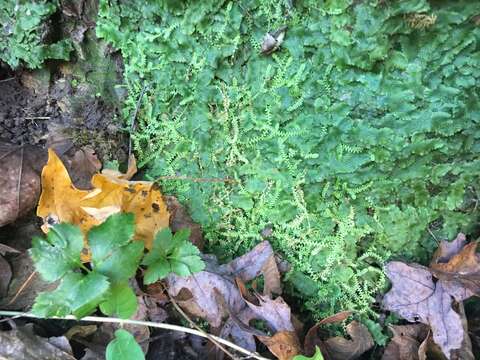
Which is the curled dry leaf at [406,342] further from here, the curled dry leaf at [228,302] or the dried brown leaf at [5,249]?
the dried brown leaf at [5,249]

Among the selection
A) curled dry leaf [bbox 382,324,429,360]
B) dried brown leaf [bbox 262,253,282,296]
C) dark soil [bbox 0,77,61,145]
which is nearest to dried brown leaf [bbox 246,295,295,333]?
dried brown leaf [bbox 262,253,282,296]

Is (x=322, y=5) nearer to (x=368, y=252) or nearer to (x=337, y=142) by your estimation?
(x=337, y=142)

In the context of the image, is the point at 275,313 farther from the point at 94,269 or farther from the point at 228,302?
the point at 94,269

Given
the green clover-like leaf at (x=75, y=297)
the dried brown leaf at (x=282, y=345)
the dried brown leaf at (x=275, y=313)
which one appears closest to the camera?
the green clover-like leaf at (x=75, y=297)

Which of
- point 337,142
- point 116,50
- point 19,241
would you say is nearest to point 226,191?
point 337,142

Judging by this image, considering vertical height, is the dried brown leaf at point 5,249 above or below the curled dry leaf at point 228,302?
above

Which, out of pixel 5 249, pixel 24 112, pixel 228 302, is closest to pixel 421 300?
pixel 228 302

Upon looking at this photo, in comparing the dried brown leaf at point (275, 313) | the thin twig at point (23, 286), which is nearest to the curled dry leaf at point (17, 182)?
the thin twig at point (23, 286)
